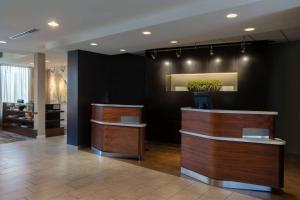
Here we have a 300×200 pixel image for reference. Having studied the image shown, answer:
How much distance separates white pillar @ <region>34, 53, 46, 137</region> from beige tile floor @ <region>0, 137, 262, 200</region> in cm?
204

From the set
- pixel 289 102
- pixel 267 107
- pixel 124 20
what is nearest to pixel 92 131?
pixel 124 20

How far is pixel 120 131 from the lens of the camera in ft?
17.9

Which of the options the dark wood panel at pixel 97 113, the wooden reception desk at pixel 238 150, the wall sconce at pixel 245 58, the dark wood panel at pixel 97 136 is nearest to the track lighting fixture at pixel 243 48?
the wall sconce at pixel 245 58

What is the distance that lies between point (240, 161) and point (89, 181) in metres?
Answer: 2.47

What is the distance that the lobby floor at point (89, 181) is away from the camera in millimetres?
3447

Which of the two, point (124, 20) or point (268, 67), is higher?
point (124, 20)

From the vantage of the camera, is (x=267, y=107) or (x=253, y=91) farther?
(x=267, y=107)

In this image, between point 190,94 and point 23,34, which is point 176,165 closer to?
point 190,94

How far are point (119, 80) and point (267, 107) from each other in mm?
4370

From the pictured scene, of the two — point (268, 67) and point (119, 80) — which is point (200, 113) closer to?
point (268, 67)

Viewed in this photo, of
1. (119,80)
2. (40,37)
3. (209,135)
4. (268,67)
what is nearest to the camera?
(209,135)

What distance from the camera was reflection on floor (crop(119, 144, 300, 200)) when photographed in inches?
139

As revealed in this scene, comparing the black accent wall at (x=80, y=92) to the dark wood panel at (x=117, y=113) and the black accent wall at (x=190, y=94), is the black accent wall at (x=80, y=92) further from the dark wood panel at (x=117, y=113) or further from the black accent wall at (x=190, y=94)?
the black accent wall at (x=190, y=94)

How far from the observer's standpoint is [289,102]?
594 cm
